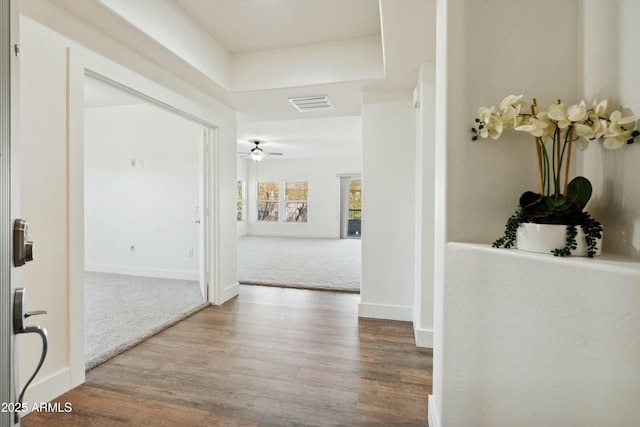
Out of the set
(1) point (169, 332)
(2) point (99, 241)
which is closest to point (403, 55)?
(1) point (169, 332)

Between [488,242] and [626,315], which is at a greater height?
[488,242]

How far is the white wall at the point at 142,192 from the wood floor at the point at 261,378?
6.27 feet

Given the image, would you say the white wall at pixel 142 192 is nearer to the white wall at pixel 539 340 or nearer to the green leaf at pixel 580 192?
the white wall at pixel 539 340

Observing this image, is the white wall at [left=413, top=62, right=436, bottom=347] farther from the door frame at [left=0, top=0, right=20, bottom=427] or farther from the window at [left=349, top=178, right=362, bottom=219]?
the window at [left=349, top=178, right=362, bottom=219]

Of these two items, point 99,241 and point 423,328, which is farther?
point 99,241

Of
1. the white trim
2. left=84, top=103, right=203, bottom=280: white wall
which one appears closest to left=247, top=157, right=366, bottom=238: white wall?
the white trim

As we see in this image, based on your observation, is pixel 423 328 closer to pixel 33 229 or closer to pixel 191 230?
pixel 33 229

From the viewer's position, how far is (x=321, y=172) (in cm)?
951

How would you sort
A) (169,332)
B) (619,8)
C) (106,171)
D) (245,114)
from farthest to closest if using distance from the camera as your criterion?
(106,171)
(245,114)
(169,332)
(619,8)

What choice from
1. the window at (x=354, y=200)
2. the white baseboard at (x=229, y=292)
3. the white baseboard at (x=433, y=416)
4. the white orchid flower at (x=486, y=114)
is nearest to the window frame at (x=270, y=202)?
the window at (x=354, y=200)

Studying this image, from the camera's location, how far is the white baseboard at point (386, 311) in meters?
2.95

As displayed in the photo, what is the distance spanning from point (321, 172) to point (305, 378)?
7911mm

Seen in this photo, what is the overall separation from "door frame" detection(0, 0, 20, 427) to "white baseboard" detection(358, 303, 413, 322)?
8.69ft

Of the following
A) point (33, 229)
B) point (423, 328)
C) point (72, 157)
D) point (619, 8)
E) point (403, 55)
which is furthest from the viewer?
point (423, 328)
